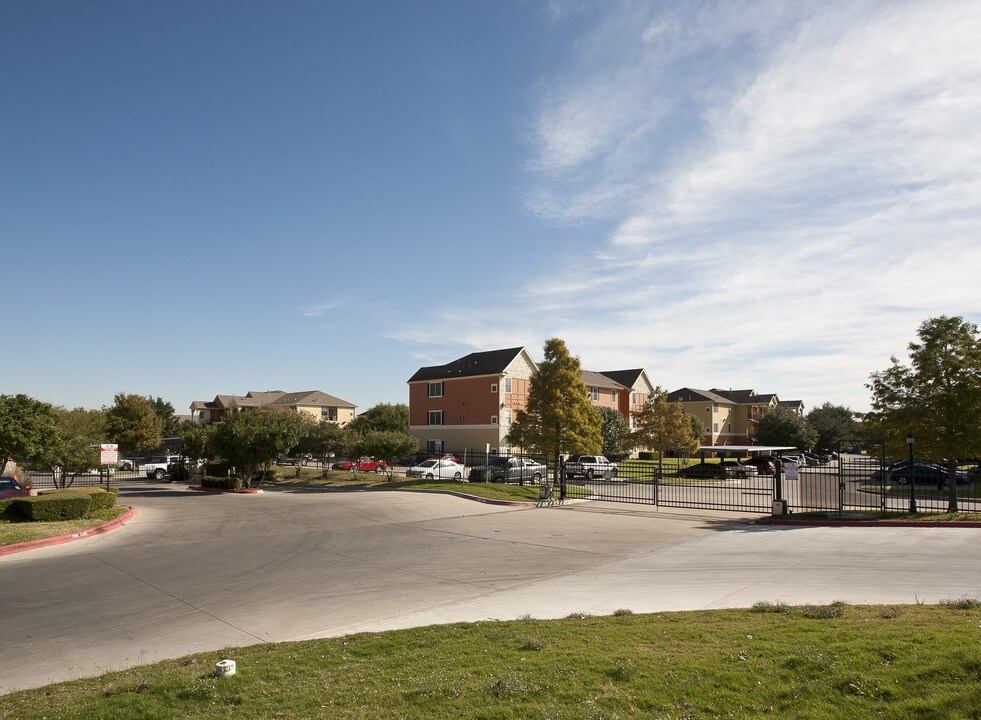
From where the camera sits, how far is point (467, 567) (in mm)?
14562

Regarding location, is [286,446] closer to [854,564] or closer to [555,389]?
[555,389]

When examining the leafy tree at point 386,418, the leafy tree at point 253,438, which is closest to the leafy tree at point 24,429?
the leafy tree at point 253,438

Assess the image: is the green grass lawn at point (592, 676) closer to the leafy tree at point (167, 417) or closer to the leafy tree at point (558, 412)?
the leafy tree at point (558, 412)

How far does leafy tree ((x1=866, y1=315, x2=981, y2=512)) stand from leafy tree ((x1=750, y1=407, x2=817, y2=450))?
185 ft

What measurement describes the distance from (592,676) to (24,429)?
27.4 metres

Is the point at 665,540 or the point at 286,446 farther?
the point at 286,446

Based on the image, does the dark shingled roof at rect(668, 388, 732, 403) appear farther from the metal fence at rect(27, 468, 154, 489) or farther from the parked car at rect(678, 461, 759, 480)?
the metal fence at rect(27, 468, 154, 489)

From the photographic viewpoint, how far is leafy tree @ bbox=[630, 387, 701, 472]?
5550 centimetres

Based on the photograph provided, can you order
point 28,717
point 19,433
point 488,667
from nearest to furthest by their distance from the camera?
point 28,717
point 488,667
point 19,433

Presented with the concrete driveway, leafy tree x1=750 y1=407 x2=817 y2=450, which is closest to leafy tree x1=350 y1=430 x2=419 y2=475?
the concrete driveway

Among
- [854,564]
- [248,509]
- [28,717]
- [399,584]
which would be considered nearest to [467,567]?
[399,584]

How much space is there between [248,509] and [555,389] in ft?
60.2

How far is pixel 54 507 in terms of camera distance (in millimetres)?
21219

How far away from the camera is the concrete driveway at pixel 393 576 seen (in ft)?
31.9
